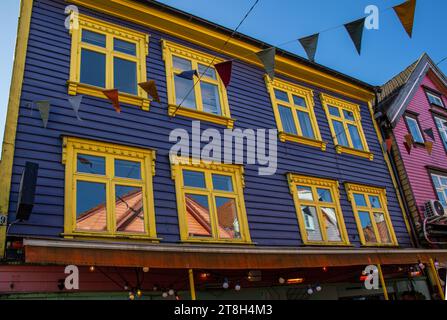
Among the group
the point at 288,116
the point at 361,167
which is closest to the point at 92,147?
the point at 288,116

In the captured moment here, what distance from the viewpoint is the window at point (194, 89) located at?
956 centimetres

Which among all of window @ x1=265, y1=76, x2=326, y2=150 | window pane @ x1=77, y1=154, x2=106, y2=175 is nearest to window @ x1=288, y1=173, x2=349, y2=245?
window @ x1=265, y1=76, x2=326, y2=150

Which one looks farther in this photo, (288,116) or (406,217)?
(406,217)

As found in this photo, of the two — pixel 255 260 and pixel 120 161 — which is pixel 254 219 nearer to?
pixel 255 260

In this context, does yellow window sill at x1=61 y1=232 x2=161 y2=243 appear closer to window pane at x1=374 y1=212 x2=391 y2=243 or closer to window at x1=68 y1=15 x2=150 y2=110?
window at x1=68 y1=15 x2=150 y2=110

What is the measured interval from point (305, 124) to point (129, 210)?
683 cm

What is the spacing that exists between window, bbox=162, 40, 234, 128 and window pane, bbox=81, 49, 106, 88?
1.63m

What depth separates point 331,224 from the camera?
10719 mm

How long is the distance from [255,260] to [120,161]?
3517 mm

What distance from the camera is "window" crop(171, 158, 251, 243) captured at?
8297 mm

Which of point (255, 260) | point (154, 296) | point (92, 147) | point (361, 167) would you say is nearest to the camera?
point (255, 260)

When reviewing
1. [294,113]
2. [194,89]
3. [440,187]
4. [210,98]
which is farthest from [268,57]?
[440,187]

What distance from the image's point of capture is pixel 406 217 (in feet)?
42.6

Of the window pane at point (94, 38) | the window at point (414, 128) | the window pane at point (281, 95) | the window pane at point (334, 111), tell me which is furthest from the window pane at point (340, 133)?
the window pane at point (94, 38)
